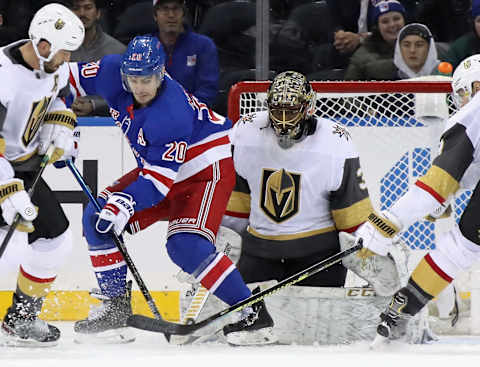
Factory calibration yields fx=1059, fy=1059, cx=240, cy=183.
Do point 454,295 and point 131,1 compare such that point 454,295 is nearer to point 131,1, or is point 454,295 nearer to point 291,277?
point 291,277

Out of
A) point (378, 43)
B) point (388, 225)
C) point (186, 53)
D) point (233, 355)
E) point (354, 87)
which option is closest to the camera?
point (233, 355)

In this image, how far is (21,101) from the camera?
3523 millimetres

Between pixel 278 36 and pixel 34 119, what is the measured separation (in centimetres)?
135

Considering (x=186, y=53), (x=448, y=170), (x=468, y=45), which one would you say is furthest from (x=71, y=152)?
(x=468, y=45)

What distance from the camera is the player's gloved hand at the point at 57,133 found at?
12.0ft

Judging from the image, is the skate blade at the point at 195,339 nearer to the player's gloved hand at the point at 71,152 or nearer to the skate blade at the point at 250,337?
the skate blade at the point at 250,337

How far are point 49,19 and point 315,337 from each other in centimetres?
142

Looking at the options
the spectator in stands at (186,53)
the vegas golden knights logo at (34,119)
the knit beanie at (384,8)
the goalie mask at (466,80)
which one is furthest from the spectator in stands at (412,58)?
the vegas golden knights logo at (34,119)

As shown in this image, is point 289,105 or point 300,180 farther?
point 300,180

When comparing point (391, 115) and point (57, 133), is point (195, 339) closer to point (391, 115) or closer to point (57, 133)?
point (57, 133)

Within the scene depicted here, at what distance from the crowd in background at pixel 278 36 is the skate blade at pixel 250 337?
4.16 feet

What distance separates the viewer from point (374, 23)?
4.67 metres

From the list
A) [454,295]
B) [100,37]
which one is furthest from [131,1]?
[454,295]

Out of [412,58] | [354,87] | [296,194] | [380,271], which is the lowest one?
[380,271]
